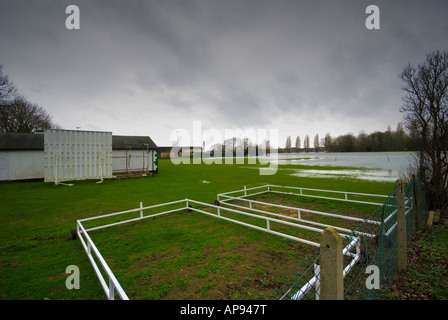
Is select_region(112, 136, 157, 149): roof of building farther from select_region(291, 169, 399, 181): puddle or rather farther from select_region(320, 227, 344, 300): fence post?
select_region(320, 227, 344, 300): fence post

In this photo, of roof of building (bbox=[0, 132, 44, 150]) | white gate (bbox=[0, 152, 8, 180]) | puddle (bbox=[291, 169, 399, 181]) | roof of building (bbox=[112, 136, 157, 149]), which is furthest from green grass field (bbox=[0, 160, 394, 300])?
puddle (bbox=[291, 169, 399, 181])

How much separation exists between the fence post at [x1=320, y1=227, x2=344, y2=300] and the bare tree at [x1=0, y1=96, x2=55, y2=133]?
38.8 metres

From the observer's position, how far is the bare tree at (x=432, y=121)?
809 centimetres

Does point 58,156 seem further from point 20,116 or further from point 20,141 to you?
point 20,116

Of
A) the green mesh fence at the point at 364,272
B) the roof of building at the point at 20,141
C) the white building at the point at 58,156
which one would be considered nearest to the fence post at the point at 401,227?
the green mesh fence at the point at 364,272

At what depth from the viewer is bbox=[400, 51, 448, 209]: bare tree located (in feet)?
26.6

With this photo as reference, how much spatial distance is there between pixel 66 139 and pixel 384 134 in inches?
3824

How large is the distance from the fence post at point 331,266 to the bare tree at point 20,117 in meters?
38.8

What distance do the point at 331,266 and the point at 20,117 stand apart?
46608mm

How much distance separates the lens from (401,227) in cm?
439
